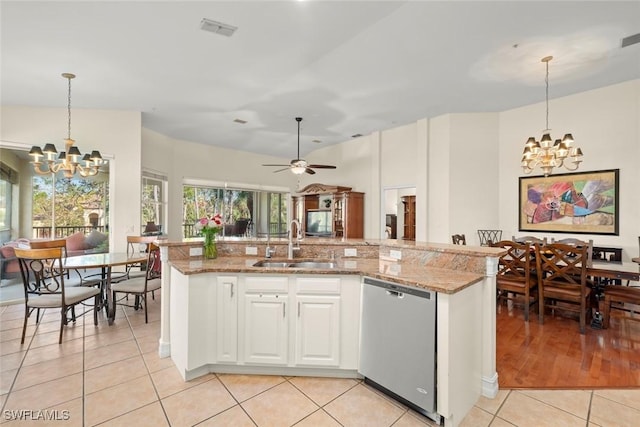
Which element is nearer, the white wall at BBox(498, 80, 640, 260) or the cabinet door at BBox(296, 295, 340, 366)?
the cabinet door at BBox(296, 295, 340, 366)

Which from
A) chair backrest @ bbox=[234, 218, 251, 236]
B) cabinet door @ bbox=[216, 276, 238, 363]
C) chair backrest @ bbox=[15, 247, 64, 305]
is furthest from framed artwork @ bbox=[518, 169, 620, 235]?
chair backrest @ bbox=[15, 247, 64, 305]

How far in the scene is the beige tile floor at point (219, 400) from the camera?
A: 1.85 meters

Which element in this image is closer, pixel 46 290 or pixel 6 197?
pixel 46 290

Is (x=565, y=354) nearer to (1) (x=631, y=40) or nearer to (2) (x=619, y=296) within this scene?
(2) (x=619, y=296)

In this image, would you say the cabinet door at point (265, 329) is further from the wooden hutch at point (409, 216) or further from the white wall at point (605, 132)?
the wooden hutch at point (409, 216)

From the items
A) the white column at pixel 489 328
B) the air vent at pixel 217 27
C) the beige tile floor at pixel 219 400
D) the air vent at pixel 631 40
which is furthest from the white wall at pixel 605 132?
the air vent at pixel 217 27

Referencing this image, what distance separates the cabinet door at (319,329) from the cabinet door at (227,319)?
0.52 m

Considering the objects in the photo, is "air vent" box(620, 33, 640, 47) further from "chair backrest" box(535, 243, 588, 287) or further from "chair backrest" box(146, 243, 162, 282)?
"chair backrest" box(146, 243, 162, 282)

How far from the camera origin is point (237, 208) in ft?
26.9

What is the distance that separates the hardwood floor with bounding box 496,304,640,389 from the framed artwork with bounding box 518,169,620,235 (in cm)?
165

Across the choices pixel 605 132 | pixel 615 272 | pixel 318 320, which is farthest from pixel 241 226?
pixel 605 132

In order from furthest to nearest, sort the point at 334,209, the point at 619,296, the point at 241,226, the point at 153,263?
the point at 241,226, the point at 334,209, the point at 153,263, the point at 619,296

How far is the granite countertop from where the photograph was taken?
1885 mm

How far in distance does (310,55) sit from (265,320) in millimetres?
3014
